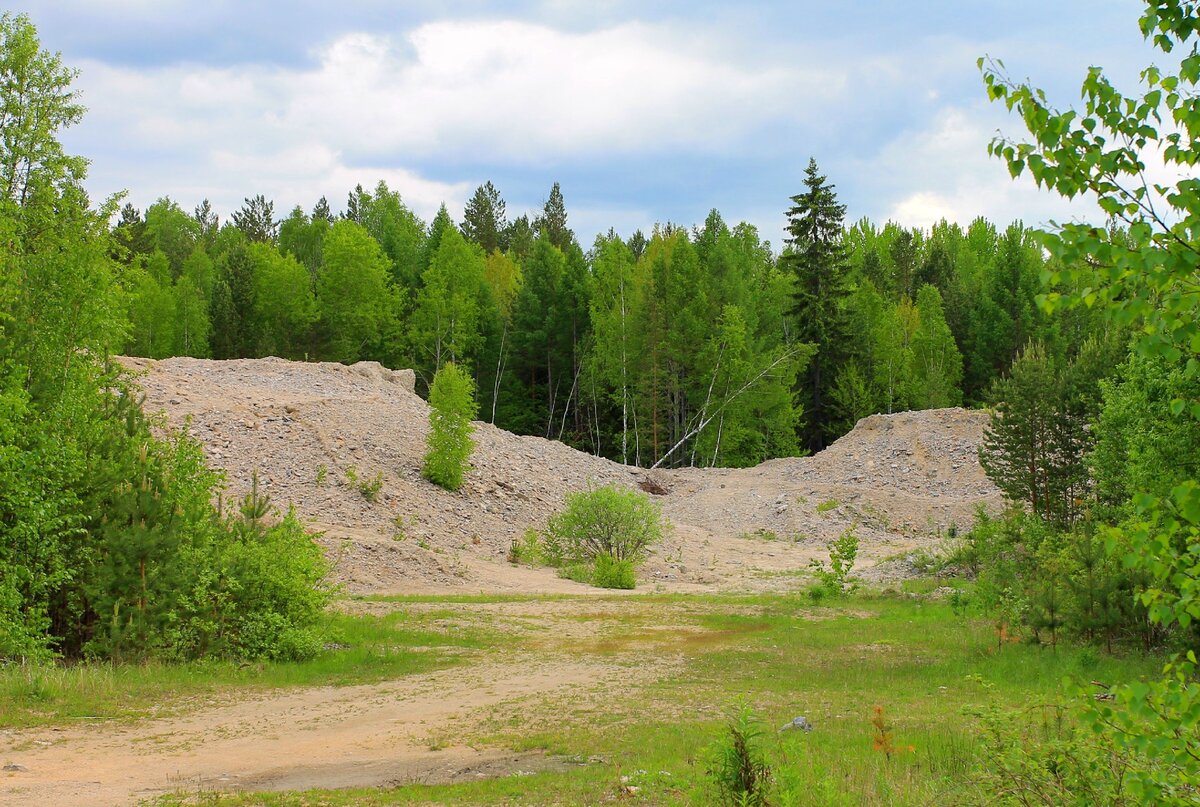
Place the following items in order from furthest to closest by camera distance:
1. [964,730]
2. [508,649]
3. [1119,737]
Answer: [508,649]
[964,730]
[1119,737]

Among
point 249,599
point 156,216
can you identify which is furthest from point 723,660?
point 156,216

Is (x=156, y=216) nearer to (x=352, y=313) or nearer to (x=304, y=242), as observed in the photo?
(x=304, y=242)

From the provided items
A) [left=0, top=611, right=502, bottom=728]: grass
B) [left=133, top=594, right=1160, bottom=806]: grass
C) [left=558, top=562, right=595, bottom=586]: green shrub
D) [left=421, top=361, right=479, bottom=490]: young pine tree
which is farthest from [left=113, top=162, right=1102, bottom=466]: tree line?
[left=0, top=611, right=502, bottom=728]: grass

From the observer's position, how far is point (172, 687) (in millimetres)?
11914

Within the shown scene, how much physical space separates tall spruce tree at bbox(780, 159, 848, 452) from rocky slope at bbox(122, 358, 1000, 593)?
893cm

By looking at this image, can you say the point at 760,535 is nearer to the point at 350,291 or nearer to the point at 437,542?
the point at 437,542

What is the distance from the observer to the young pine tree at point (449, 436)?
1247 inches

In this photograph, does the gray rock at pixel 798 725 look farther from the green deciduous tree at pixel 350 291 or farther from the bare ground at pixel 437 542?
the green deciduous tree at pixel 350 291

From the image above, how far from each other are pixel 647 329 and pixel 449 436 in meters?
22.8

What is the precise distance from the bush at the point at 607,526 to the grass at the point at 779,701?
672cm

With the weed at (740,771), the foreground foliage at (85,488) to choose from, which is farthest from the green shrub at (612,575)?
the weed at (740,771)

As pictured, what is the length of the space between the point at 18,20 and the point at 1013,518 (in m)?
22.0

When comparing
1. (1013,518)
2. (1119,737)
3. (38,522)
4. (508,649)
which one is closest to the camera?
(1119,737)

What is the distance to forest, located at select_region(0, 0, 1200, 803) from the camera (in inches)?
126
